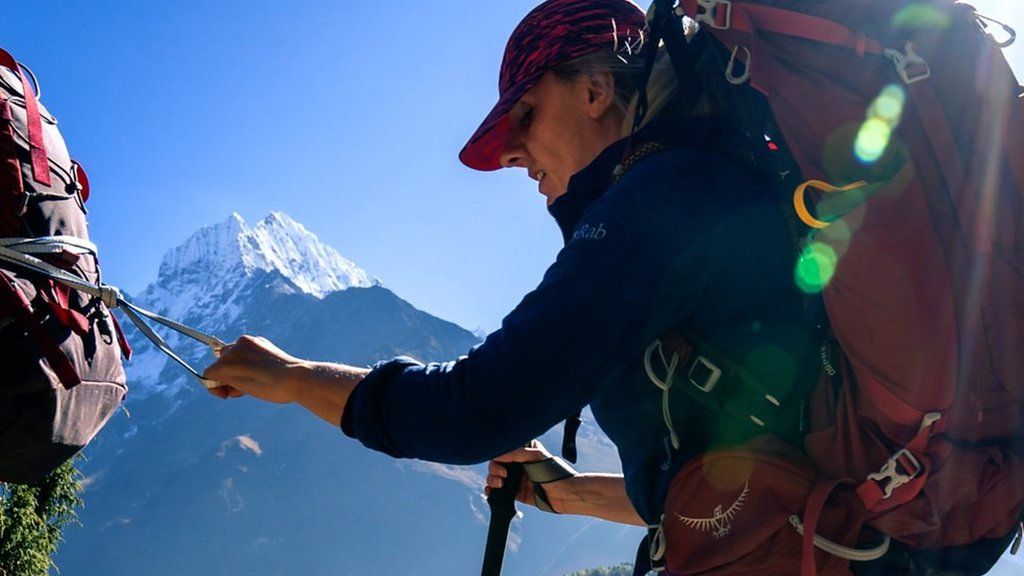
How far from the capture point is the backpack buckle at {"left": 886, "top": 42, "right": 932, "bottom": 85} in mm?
1803

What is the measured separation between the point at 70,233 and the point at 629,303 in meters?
2.28

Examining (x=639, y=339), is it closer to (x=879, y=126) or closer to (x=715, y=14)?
(x=879, y=126)

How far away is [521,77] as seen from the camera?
2570 millimetres

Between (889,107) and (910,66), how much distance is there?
3.8 inches

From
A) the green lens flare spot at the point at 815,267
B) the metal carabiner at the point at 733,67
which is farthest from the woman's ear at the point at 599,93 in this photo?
the green lens flare spot at the point at 815,267

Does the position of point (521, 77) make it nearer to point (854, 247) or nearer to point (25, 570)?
point (854, 247)

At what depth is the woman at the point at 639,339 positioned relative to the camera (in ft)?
6.20

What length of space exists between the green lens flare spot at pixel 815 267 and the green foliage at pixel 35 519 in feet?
47.0

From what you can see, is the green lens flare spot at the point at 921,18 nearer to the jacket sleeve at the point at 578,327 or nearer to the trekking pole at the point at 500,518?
the jacket sleeve at the point at 578,327

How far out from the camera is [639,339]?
1.91 metres

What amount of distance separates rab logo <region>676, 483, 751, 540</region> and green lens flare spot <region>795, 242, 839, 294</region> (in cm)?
44

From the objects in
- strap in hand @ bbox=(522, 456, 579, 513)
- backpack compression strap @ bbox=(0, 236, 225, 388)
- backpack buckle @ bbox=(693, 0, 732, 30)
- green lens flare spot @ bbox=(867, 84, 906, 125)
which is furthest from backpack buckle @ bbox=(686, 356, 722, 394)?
strap in hand @ bbox=(522, 456, 579, 513)

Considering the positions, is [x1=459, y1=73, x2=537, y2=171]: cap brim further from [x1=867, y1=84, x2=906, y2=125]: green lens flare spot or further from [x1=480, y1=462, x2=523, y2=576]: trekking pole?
[x1=480, y1=462, x2=523, y2=576]: trekking pole

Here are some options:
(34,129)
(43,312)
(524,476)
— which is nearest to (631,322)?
(524,476)
